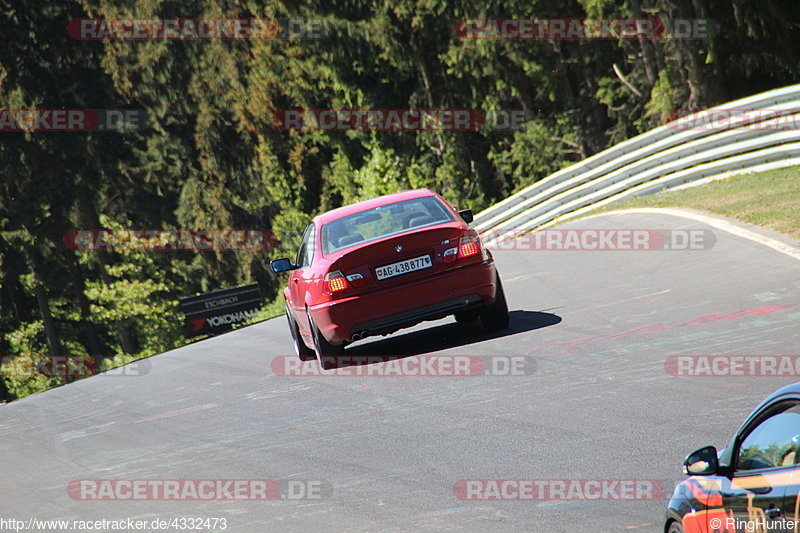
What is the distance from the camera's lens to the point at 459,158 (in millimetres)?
42250

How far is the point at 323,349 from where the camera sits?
38.7 ft

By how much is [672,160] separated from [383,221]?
1288 centimetres

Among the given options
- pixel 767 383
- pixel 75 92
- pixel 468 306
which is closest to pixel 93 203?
pixel 75 92

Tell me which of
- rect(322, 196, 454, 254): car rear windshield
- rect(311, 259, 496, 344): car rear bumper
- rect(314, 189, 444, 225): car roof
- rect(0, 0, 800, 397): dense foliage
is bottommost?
rect(311, 259, 496, 344): car rear bumper

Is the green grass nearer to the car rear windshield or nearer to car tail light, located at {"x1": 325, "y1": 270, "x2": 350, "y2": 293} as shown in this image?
the car rear windshield

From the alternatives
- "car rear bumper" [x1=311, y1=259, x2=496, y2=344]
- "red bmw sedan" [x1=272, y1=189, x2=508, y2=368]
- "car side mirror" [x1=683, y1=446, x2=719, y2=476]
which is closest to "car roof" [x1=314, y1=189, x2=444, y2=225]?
"red bmw sedan" [x1=272, y1=189, x2=508, y2=368]

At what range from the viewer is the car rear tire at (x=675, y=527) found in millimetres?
4301

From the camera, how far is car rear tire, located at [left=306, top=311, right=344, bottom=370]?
1167 centimetres

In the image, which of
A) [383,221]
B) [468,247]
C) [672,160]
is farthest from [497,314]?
[672,160]

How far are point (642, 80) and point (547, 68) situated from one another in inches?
137

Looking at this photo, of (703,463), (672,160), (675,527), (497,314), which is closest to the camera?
(703,463)

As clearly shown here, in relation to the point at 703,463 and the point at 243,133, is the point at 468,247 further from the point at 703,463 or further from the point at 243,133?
the point at 243,133

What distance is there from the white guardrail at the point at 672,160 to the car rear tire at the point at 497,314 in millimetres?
8573

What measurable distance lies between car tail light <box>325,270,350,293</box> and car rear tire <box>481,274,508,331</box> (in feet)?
5.28
